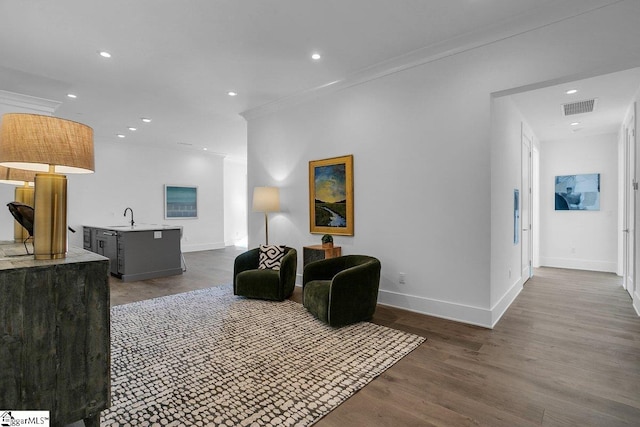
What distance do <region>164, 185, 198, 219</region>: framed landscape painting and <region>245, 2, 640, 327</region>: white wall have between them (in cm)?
586

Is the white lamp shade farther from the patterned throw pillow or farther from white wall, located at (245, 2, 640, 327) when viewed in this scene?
white wall, located at (245, 2, 640, 327)

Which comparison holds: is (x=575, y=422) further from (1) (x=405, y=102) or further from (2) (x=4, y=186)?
(2) (x=4, y=186)

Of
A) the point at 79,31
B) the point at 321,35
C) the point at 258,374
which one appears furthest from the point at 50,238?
the point at 321,35

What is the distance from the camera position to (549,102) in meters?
4.53

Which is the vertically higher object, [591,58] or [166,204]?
[591,58]

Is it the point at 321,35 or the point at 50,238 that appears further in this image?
the point at 321,35

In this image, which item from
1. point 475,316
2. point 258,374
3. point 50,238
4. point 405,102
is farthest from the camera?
point 405,102

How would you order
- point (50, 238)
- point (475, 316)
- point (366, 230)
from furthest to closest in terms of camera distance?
point (366, 230), point (475, 316), point (50, 238)

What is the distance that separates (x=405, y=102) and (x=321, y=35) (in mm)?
1247

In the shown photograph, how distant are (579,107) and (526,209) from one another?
5.54 feet

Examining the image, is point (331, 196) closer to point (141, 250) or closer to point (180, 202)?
point (141, 250)

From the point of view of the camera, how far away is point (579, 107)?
4762 mm

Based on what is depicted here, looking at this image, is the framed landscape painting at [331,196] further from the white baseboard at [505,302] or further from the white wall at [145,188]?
the white wall at [145,188]

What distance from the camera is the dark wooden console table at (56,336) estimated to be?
143 cm
